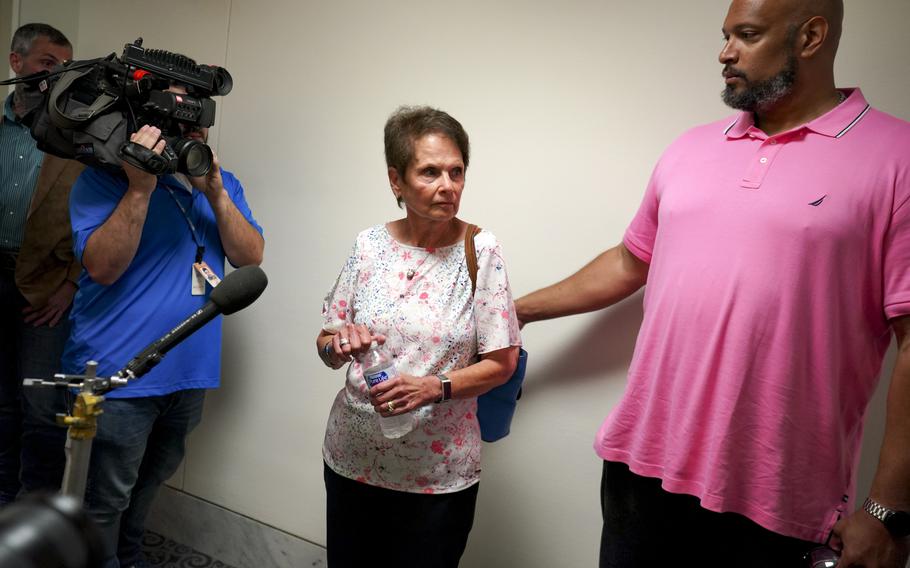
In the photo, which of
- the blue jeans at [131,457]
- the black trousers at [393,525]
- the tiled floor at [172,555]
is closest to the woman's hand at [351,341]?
the black trousers at [393,525]

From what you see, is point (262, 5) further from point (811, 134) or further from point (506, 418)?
point (811, 134)

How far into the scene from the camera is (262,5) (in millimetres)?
2527

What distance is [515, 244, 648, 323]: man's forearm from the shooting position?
1.65 m

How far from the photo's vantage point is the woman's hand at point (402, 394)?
1425mm

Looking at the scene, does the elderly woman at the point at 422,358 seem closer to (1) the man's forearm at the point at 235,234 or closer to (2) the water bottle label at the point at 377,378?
(2) the water bottle label at the point at 377,378

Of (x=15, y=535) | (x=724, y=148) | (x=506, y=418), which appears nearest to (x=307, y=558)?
(x=506, y=418)

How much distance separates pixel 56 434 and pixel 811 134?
2.38 metres

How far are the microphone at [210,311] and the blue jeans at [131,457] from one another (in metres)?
0.91

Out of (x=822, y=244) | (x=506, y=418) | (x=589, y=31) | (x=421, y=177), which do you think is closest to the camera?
(x=822, y=244)

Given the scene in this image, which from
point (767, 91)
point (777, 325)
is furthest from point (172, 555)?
point (767, 91)

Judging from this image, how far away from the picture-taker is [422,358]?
1.51 m

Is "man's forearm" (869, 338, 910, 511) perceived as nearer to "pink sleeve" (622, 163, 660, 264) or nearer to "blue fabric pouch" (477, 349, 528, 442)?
"pink sleeve" (622, 163, 660, 264)

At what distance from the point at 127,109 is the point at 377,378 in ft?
3.17

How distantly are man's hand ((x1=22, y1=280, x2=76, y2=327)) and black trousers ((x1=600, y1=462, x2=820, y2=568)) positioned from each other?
1.89m
